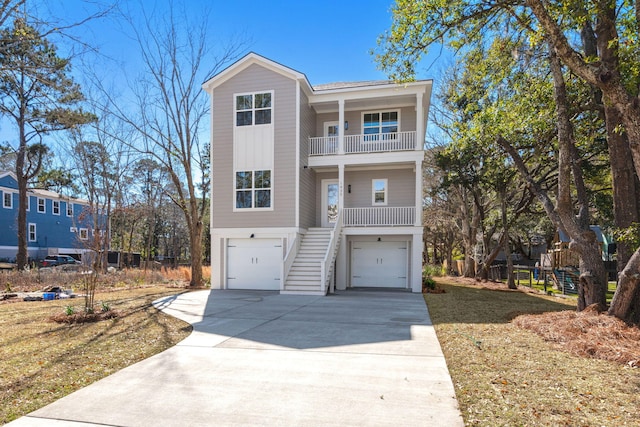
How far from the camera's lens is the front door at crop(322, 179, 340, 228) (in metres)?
16.9

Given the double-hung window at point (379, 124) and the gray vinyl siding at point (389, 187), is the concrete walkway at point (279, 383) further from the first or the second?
the double-hung window at point (379, 124)

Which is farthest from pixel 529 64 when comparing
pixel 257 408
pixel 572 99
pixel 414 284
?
pixel 257 408

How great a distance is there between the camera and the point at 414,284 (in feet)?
47.2

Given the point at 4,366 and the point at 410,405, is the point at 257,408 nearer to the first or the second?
the point at 410,405

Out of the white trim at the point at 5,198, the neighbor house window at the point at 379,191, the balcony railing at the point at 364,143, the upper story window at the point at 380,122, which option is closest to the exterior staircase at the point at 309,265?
the neighbor house window at the point at 379,191

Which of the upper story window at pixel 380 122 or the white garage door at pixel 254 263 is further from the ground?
the upper story window at pixel 380 122

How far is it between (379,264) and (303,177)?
4.80 meters

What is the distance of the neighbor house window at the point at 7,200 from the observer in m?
30.2

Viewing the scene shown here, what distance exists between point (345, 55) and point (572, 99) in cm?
811

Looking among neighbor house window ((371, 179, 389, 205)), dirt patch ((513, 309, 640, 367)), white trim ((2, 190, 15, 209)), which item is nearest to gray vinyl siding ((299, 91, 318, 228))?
neighbor house window ((371, 179, 389, 205))

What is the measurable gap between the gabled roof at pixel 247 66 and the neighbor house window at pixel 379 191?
4.76m

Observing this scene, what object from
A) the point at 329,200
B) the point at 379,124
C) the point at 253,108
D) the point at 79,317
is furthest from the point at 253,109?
the point at 79,317

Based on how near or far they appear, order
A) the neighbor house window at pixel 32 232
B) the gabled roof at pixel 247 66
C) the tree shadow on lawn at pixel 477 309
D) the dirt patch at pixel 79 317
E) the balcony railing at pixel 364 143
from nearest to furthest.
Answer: the dirt patch at pixel 79 317, the tree shadow on lawn at pixel 477 309, the gabled roof at pixel 247 66, the balcony railing at pixel 364 143, the neighbor house window at pixel 32 232

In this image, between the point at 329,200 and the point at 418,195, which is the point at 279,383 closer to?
the point at 418,195
